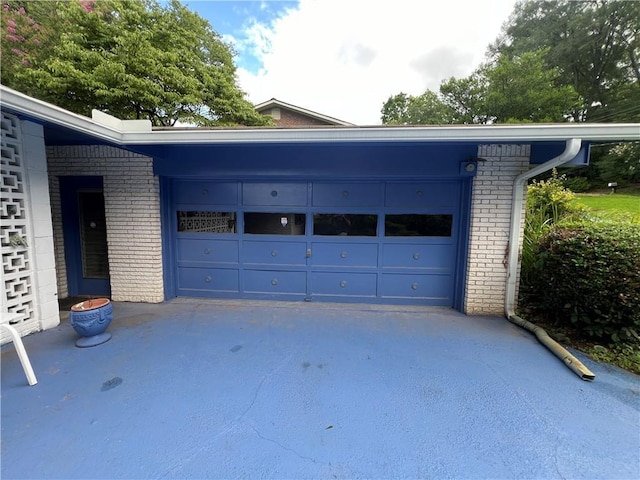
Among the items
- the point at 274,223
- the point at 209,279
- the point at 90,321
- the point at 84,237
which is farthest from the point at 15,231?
the point at 274,223

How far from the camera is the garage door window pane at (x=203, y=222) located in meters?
4.67

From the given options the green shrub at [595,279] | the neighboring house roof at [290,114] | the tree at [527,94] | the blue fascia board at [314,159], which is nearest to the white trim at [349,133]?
the blue fascia board at [314,159]

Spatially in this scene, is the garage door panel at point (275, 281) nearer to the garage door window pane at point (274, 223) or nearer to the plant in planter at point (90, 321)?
the garage door window pane at point (274, 223)

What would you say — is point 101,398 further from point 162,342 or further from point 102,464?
point 162,342

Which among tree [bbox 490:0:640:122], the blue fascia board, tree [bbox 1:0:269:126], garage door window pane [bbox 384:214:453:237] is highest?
tree [bbox 490:0:640:122]

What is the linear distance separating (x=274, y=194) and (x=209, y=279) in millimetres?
1872

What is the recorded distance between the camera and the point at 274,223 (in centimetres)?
457

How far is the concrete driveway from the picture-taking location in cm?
175

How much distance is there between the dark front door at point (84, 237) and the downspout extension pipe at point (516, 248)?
21.3 ft

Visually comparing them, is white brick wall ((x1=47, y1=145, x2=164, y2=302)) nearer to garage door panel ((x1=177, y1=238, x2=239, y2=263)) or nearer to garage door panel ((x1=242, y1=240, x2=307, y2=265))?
garage door panel ((x1=177, y1=238, x2=239, y2=263))

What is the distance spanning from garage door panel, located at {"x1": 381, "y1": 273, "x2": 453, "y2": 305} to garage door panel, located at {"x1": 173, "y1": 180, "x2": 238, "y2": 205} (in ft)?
9.44

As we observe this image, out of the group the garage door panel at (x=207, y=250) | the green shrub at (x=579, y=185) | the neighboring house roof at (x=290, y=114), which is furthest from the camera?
the green shrub at (x=579, y=185)

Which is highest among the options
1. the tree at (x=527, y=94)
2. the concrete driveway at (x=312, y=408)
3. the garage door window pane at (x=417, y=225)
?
the tree at (x=527, y=94)

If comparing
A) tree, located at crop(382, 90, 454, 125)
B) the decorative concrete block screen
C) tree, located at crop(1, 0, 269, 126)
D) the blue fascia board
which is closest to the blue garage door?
the blue fascia board
